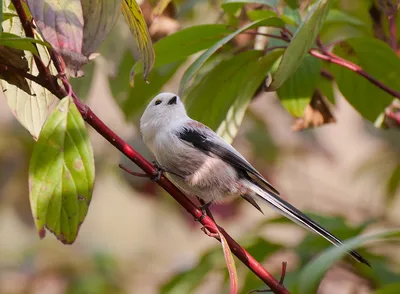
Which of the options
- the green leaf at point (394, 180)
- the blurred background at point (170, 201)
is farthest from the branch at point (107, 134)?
the green leaf at point (394, 180)

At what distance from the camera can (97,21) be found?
1.02 m

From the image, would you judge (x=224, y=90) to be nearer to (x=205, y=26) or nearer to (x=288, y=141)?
(x=205, y=26)

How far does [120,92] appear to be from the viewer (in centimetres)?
209

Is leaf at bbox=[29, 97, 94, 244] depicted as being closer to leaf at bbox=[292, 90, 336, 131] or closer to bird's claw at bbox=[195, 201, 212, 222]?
bird's claw at bbox=[195, 201, 212, 222]

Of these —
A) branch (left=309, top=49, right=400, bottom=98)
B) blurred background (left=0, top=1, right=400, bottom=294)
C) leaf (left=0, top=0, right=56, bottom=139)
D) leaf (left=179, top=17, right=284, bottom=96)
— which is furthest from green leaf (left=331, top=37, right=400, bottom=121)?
leaf (left=0, top=0, right=56, bottom=139)

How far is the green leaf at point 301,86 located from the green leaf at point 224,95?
0.14 m

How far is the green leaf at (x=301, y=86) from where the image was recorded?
1.67 meters

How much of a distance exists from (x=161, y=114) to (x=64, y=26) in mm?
727

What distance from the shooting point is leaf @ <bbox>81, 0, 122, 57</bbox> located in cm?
101

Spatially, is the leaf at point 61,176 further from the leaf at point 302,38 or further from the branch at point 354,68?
the branch at point 354,68

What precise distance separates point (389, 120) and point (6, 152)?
2.18m

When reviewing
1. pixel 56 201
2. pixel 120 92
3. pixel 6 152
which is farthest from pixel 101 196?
pixel 56 201

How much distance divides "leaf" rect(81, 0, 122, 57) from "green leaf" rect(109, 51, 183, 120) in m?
0.87

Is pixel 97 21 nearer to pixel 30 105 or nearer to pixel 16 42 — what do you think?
pixel 16 42
